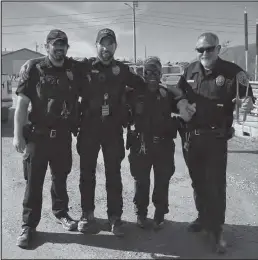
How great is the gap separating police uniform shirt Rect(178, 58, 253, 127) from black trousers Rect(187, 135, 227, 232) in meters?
0.18

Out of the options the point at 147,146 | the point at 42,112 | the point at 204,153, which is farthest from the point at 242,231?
the point at 42,112

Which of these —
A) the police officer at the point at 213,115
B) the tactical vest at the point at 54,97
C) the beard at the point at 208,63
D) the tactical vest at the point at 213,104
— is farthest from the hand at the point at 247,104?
the tactical vest at the point at 54,97

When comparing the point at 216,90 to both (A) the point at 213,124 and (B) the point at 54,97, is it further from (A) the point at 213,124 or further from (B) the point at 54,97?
(B) the point at 54,97

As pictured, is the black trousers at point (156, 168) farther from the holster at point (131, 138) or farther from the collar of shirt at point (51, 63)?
the collar of shirt at point (51, 63)

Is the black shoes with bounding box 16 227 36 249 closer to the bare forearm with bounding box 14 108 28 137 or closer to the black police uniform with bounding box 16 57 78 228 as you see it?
the black police uniform with bounding box 16 57 78 228

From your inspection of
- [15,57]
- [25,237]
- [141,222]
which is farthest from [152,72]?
[15,57]

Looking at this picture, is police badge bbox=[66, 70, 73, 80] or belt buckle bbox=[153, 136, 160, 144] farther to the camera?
belt buckle bbox=[153, 136, 160, 144]

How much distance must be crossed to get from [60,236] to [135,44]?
103 ft

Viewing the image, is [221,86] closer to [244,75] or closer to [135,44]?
[244,75]

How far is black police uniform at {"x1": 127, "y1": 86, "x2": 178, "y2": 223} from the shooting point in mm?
3893

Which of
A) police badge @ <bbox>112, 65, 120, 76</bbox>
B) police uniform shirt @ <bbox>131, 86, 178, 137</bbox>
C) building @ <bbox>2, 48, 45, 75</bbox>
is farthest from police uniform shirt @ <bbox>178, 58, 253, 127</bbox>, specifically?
building @ <bbox>2, 48, 45, 75</bbox>

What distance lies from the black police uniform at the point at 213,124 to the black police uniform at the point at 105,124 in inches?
26.5

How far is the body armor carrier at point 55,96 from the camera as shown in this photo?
3.66m

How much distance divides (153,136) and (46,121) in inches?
45.1
